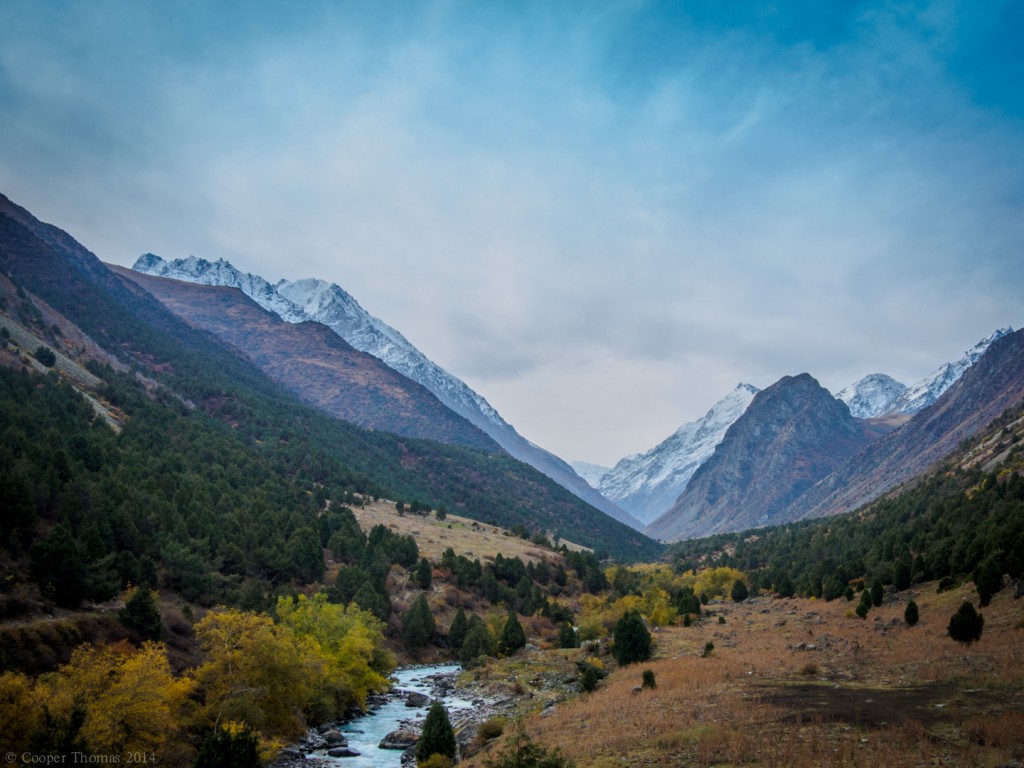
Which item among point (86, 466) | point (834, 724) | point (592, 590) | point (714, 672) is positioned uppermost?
point (86, 466)

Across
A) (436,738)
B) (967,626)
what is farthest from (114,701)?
(967,626)

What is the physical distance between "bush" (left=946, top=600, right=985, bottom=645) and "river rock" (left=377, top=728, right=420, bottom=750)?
3840 centimetres

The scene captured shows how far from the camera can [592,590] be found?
133000 mm

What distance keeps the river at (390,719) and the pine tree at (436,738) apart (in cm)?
478

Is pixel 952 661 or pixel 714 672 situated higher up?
pixel 952 661

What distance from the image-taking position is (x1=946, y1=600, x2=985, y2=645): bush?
1474 inches

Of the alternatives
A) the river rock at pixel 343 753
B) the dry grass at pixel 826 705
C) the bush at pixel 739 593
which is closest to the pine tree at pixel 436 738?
the dry grass at pixel 826 705

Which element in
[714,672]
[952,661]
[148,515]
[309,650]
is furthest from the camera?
[148,515]

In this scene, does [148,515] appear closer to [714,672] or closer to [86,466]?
A: [86,466]

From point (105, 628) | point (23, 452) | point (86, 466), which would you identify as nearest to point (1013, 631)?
point (105, 628)

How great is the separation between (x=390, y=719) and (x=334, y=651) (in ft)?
27.5

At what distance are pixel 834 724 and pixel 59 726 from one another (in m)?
34.0

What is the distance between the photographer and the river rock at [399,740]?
42.7 metres

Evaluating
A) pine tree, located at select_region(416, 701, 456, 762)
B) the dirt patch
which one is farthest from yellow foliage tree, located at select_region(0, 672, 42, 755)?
the dirt patch
